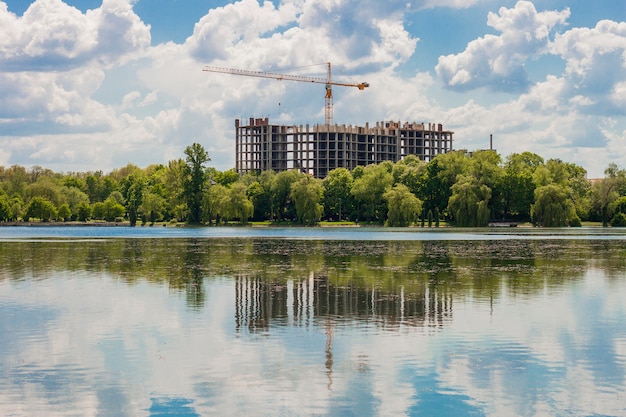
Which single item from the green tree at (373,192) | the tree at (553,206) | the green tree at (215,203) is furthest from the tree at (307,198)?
the tree at (553,206)

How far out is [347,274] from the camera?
127ft

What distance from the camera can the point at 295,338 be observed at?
2067 centimetres

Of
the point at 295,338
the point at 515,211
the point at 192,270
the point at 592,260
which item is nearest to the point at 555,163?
the point at 515,211

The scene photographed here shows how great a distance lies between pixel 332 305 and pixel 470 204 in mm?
97663

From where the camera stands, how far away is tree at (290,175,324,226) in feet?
466

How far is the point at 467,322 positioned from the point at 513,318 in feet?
5.59

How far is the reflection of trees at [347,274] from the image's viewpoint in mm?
26172

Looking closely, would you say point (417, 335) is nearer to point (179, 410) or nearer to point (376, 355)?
point (376, 355)

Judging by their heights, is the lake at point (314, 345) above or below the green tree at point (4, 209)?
below

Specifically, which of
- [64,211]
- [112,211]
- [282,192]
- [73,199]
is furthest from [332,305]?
[73,199]

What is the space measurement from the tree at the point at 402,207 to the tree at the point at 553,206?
20.1m

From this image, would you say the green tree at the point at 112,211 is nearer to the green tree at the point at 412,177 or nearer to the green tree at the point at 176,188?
the green tree at the point at 176,188

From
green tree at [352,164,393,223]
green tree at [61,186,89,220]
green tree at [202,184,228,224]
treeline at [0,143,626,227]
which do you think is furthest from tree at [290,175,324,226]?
green tree at [61,186,89,220]

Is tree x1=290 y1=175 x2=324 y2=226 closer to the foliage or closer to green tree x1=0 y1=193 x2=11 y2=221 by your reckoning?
the foliage
